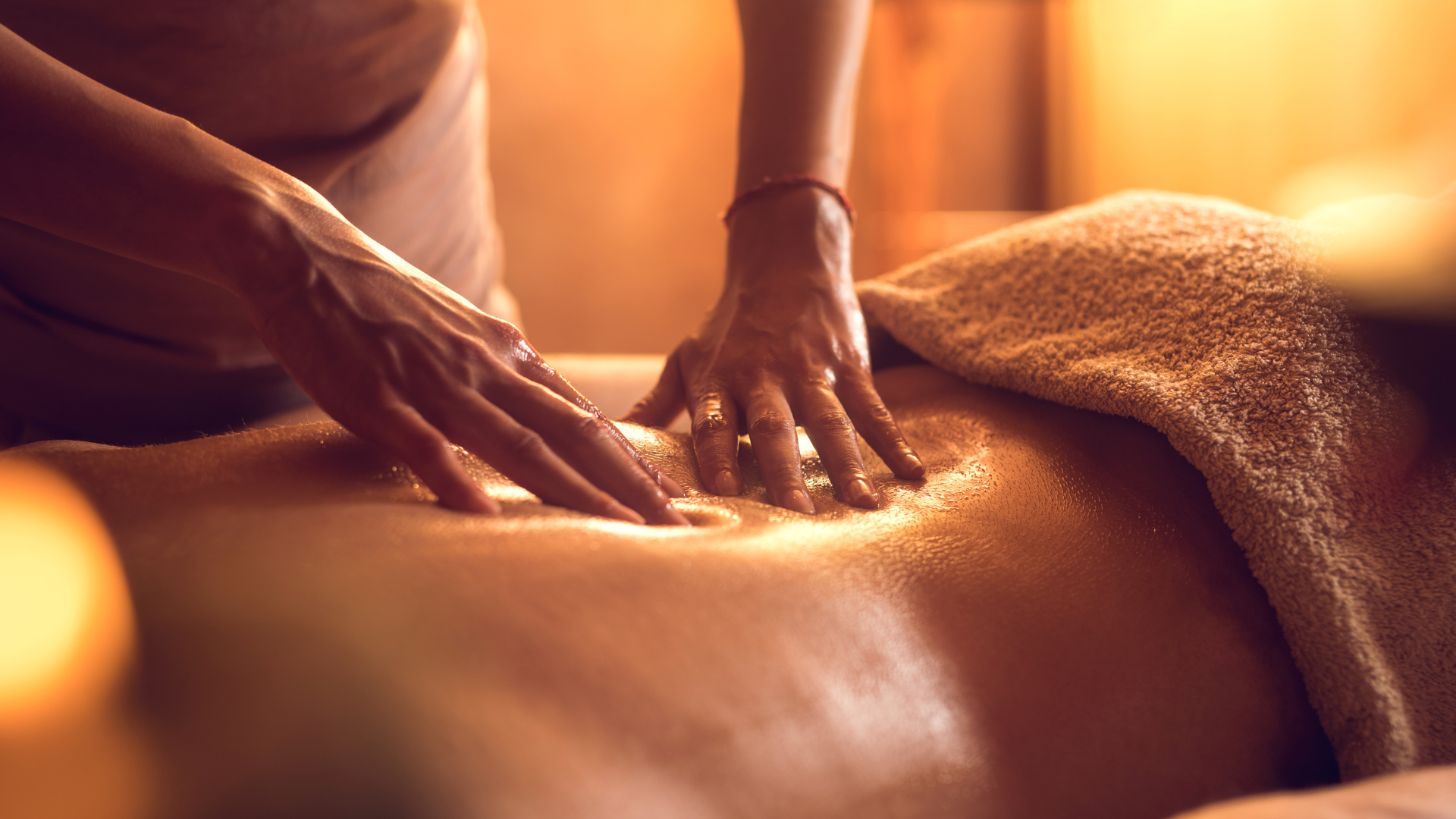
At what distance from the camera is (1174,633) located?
48 centimetres

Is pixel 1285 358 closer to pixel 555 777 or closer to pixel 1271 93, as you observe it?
pixel 555 777

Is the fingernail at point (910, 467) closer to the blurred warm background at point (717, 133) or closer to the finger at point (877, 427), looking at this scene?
the finger at point (877, 427)

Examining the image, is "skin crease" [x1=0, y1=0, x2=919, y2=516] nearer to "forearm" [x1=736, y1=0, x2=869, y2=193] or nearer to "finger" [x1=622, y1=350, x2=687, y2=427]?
"finger" [x1=622, y1=350, x2=687, y2=427]

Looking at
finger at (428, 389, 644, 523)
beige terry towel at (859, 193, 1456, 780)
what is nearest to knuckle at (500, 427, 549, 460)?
finger at (428, 389, 644, 523)

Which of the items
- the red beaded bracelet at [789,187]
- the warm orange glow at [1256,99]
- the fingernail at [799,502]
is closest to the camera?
the fingernail at [799,502]

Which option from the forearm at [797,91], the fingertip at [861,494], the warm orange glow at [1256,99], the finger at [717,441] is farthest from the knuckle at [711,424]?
the warm orange glow at [1256,99]

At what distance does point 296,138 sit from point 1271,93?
5.57 ft

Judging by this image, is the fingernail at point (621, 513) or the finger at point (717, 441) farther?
the finger at point (717, 441)

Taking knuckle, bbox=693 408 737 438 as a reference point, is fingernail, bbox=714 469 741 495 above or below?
below

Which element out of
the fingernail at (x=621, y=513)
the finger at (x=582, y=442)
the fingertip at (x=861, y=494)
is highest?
the finger at (x=582, y=442)

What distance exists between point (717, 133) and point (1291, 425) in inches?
91.5

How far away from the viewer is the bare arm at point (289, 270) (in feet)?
1.59

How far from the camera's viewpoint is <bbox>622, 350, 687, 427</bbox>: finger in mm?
770

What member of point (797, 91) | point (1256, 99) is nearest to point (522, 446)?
point (797, 91)
